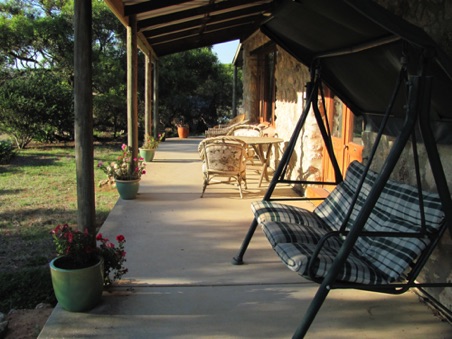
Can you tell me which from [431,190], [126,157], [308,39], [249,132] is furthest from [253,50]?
[431,190]

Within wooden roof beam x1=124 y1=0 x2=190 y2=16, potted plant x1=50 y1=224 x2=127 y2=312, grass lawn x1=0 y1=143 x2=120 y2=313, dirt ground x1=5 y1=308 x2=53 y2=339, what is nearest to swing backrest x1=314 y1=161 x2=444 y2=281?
potted plant x1=50 y1=224 x2=127 y2=312

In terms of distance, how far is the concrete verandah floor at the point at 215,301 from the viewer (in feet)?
8.16

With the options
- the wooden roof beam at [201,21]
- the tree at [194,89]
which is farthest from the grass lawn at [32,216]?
the tree at [194,89]

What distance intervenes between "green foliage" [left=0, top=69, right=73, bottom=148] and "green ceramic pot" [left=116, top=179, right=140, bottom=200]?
22.1ft

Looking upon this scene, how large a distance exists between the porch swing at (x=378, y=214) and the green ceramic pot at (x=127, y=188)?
2.39m

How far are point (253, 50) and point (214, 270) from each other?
820cm

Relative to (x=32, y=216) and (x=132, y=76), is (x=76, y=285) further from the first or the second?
(x=132, y=76)

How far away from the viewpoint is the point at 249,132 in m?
8.19

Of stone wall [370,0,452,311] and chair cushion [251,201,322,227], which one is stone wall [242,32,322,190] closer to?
chair cushion [251,201,322,227]

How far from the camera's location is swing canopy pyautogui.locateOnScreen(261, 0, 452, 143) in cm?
191

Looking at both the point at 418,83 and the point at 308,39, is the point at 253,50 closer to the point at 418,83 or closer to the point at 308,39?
the point at 308,39

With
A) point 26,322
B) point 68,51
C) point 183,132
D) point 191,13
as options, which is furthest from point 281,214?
point 68,51

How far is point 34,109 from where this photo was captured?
1109cm

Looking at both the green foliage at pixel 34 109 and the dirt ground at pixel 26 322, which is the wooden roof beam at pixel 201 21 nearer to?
the green foliage at pixel 34 109
